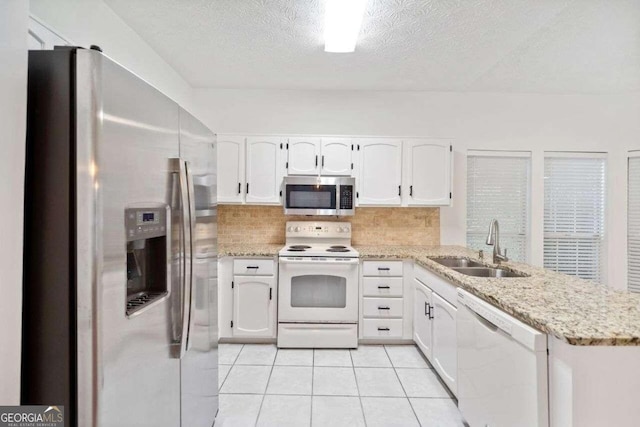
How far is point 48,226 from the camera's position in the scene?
86 centimetres

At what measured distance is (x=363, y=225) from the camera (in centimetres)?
360

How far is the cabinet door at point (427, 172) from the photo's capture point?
10.7 feet

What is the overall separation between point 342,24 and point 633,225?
3865mm

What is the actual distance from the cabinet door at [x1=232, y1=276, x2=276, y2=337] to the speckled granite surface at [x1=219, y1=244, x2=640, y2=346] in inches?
63.1

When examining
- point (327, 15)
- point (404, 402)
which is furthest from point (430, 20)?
point (404, 402)

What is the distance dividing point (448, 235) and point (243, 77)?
2.80 metres

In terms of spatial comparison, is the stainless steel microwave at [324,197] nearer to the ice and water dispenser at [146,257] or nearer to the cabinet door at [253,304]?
the cabinet door at [253,304]

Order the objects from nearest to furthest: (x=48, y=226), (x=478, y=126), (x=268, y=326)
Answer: (x=48, y=226)
(x=268, y=326)
(x=478, y=126)

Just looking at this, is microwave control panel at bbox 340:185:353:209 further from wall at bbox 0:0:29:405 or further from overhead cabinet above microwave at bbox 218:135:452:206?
wall at bbox 0:0:29:405

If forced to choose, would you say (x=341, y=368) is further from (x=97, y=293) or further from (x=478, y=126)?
(x=478, y=126)

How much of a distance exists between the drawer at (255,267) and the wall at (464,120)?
149 centimetres

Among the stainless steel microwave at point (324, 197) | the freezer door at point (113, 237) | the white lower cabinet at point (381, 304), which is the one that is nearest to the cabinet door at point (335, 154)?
the stainless steel microwave at point (324, 197)

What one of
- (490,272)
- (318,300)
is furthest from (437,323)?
(318,300)

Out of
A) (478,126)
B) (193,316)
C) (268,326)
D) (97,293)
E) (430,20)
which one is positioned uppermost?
(430,20)
